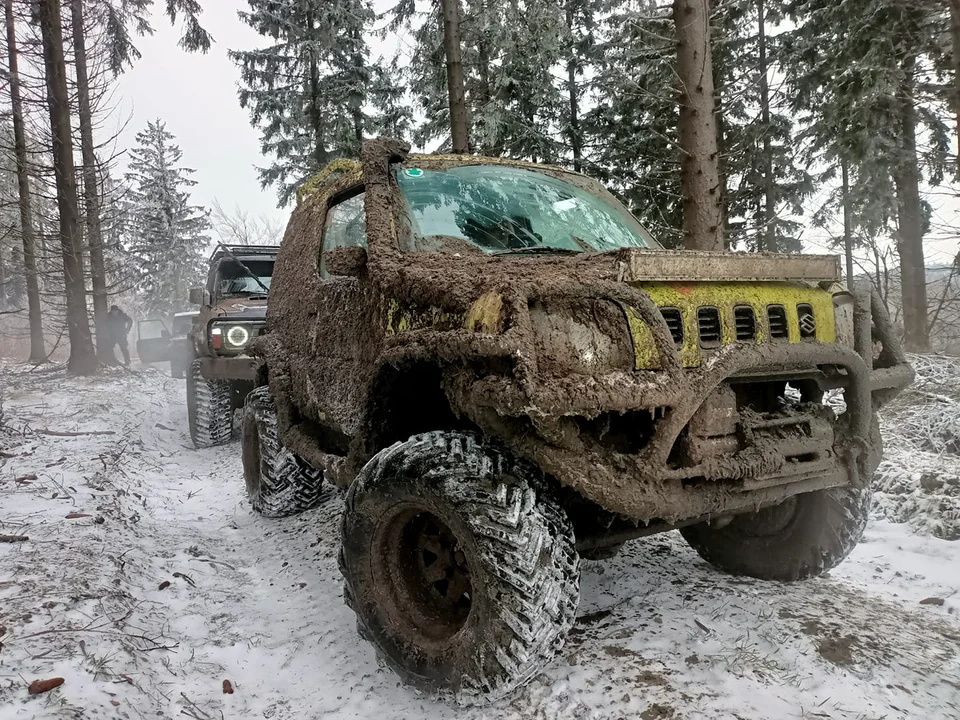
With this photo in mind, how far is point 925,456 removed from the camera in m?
5.65

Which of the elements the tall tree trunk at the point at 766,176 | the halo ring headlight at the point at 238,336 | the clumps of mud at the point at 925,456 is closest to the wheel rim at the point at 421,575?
the clumps of mud at the point at 925,456

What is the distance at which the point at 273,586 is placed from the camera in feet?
12.7

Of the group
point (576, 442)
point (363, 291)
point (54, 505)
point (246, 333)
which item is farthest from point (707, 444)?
point (246, 333)

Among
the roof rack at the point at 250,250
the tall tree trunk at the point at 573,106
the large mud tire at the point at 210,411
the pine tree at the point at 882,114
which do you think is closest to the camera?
the large mud tire at the point at 210,411

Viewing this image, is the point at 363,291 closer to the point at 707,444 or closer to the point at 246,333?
the point at 707,444

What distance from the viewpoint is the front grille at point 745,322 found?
8.52ft

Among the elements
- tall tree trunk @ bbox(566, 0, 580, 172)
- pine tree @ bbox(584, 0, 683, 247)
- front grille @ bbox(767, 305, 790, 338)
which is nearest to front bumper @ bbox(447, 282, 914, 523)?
front grille @ bbox(767, 305, 790, 338)

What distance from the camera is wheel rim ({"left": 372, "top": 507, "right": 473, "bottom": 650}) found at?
2.72 m

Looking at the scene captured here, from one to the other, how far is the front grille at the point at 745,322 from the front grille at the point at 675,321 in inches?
11.7

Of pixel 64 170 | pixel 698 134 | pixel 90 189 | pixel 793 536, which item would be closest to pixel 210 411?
pixel 698 134

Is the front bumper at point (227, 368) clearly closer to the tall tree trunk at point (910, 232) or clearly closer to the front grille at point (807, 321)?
the front grille at point (807, 321)

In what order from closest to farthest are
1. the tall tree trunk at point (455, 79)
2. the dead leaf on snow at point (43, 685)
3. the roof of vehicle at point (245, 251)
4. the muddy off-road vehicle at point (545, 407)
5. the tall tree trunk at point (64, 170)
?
the muddy off-road vehicle at point (545, 407)
the dead leaf on snow at point (43, 685)
the roof of vehicle at point (245, 251)
the tall tree trunk at point (455, 79)
the tall tree trunk at point (64, 170)

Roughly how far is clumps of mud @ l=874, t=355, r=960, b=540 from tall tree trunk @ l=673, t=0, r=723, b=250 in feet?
8.64

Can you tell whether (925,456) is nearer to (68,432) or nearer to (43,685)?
(43,685)
